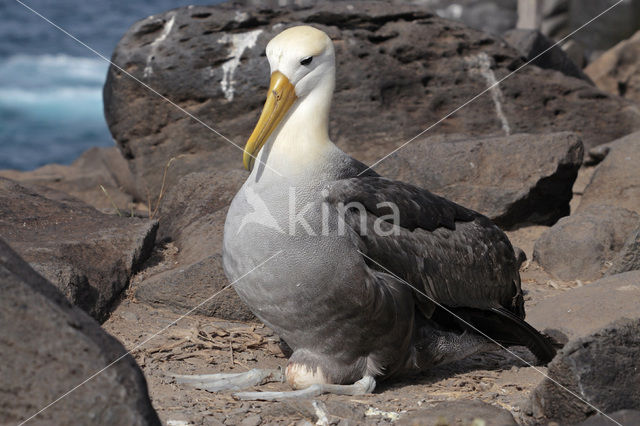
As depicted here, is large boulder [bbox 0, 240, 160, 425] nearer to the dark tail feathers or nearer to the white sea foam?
the dark tail feathers

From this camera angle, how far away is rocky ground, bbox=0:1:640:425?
9.74 feet

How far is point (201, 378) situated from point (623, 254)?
2880mm

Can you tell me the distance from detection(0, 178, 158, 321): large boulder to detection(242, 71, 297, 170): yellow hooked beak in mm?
1515

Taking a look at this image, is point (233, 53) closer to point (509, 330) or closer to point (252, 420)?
point (509, 330)

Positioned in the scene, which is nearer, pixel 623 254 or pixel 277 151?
pixel 277 151

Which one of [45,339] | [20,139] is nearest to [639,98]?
[45,339]

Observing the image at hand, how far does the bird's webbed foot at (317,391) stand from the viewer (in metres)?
4.14

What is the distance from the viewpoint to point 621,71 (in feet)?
42.3

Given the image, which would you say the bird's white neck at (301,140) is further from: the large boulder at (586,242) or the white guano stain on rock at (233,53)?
the white guano stain on rock at (233,53)

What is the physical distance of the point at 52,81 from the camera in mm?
33312

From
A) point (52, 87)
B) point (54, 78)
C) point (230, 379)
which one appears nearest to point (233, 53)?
point (230, 379)

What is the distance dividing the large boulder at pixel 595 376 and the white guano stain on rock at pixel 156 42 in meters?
5.61

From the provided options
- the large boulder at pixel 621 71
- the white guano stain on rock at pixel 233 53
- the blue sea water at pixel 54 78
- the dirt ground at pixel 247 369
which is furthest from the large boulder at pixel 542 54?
the blue sea water at pixel 54 78

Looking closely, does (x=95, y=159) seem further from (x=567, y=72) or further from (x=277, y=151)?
(x=277, y=151)
